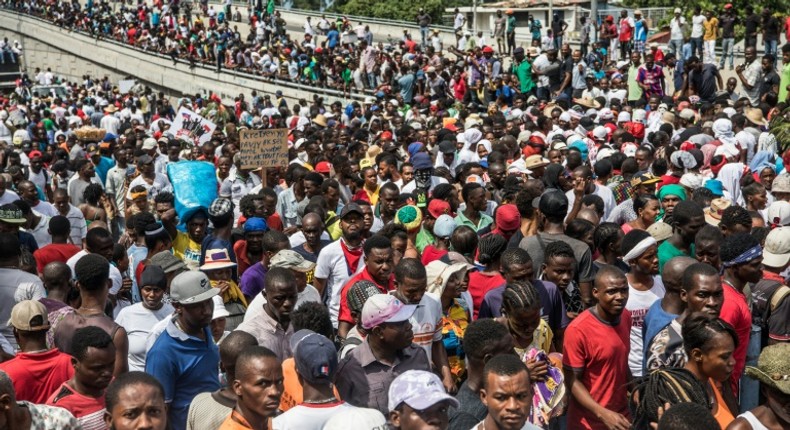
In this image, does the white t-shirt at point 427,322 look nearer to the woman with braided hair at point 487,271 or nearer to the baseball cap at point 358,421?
the woman with braided hair at point 487,271

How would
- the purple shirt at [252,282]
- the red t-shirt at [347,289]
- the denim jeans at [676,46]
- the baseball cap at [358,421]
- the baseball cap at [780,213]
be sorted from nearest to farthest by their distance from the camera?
the baseball cap at [358,421] < the red t-shirt at [347,289] < the purple shirt at [252,282] < the baseball cap at [780,213] < the denim jeans at [676,46]

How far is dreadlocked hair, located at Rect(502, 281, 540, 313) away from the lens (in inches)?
243

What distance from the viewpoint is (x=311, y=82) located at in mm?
32344

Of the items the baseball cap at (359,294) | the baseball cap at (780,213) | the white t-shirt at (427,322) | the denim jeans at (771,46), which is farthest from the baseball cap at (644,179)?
the denim jeans at (771,46)

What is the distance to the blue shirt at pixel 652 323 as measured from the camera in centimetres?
625

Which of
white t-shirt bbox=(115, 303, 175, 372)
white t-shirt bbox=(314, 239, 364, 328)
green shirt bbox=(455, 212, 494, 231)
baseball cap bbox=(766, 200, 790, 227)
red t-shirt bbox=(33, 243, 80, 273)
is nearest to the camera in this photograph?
white t-shirt bbox=(115, 303, 175, 372)

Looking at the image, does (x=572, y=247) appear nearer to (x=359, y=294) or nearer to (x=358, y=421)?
(x=359, y=294)

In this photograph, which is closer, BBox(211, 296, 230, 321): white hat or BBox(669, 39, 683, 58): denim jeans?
BBox(211, 296, 230, 321): white hat

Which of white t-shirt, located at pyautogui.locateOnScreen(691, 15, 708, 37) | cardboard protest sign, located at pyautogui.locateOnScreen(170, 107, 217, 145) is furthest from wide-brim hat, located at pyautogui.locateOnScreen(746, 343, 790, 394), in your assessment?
white t-shirt, located at pyautogui.locateOnScreen(691, 15, 708, 37)

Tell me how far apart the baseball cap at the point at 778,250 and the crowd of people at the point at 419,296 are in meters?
0.01

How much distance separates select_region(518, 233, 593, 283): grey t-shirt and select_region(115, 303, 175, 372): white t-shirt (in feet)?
9.11

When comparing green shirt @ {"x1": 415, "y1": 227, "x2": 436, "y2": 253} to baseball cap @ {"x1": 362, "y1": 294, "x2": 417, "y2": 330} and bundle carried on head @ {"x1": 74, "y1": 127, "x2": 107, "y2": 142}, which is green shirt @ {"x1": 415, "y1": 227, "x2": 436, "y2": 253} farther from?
bundle carried on head @ {"x1": 74, "y1": 127, "x2": 107, "y2": 142}

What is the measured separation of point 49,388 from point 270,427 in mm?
1527

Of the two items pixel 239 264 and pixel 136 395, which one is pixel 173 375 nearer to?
pixel 136 395
